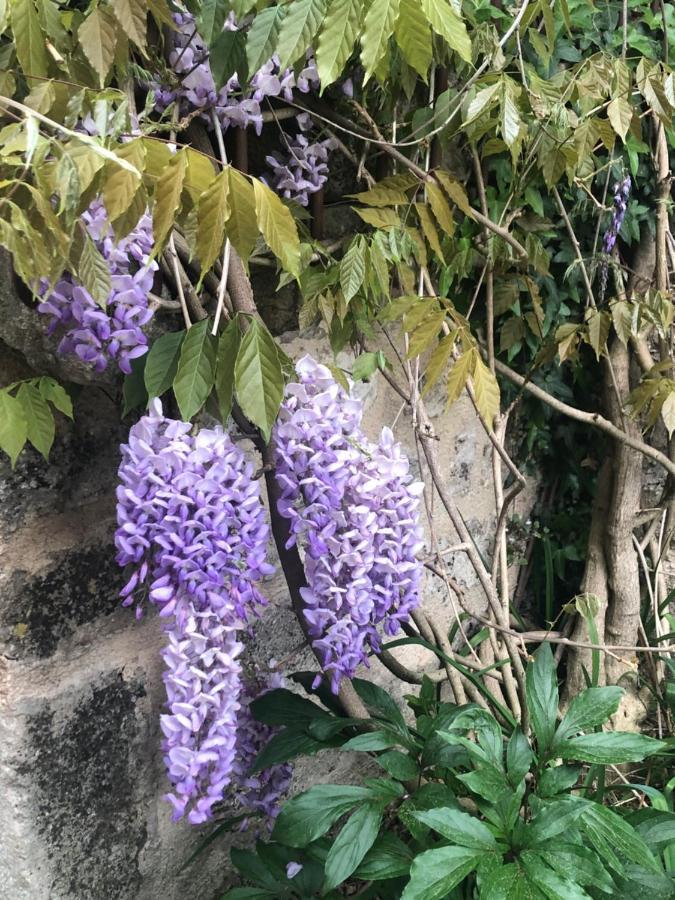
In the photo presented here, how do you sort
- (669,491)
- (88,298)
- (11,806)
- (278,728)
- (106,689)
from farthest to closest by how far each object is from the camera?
(669,491) → (278,728) → (106,689) → (11,806) → (88,298)

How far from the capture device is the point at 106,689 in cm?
111

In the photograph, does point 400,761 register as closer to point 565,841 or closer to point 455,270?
point 565,841

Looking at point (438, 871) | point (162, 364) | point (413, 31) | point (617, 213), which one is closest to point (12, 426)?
point (162, 364)

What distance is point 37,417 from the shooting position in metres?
→ 0.91

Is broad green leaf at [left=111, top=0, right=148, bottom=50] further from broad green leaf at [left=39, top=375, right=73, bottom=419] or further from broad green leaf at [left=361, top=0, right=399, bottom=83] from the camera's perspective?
broad green leaf at [left=39, top=375, right=73, bottom=419]

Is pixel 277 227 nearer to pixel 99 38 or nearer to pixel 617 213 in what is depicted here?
pixel 99 38

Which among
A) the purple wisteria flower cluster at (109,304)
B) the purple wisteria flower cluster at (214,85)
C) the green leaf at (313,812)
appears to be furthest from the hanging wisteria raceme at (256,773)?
the purple wisteria flower cluster at (214,85)

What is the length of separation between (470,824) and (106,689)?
0.57 m

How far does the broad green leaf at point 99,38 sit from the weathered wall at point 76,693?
357 millimetres

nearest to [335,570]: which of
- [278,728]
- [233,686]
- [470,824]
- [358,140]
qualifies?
[233,686]

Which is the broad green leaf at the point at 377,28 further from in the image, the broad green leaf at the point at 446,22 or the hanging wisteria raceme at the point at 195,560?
the hanging wisteria raceme at the point at 195,560

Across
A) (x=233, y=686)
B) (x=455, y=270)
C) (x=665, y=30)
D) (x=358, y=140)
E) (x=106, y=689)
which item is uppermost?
(x=665, y=30)

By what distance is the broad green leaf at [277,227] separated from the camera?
0.71 meters

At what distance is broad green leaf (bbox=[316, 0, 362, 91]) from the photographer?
74cm
